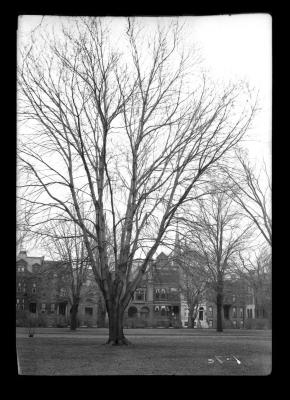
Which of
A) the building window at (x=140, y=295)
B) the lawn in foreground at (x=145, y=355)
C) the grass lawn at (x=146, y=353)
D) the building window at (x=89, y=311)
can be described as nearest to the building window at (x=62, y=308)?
the grass lawn at (x=146, y=353)

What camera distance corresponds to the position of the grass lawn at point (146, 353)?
27.2ft

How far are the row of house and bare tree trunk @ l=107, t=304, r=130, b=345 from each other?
13 centimetres

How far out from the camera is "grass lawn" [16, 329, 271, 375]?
27.2 ft

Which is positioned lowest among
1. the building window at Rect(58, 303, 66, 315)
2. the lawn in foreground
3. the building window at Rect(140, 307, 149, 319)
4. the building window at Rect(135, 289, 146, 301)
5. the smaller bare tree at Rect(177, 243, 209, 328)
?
the lawn in foreground

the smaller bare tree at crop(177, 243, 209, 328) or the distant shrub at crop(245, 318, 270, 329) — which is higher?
the smaller bare tree at crop(177, 243, 209, 328)

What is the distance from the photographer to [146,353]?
954 centimetres

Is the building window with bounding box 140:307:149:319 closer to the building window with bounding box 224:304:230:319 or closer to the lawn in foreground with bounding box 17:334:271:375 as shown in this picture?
the lawn in foreground with bounding box 17:334:271:375

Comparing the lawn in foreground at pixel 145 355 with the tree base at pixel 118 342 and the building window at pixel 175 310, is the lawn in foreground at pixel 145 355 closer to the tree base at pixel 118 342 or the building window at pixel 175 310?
the tree base at pixel 118 342

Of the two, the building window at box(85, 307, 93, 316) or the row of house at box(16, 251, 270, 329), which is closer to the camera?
the row of house at box(16, 251, 270, 329)

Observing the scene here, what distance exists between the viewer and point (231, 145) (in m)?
10.8

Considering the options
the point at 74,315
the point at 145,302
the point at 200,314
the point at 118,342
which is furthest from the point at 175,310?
the point at 74,315

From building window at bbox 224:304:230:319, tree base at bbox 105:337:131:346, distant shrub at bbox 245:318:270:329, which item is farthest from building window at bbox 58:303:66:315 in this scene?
distant shrub at bbox 245:318:270:329
